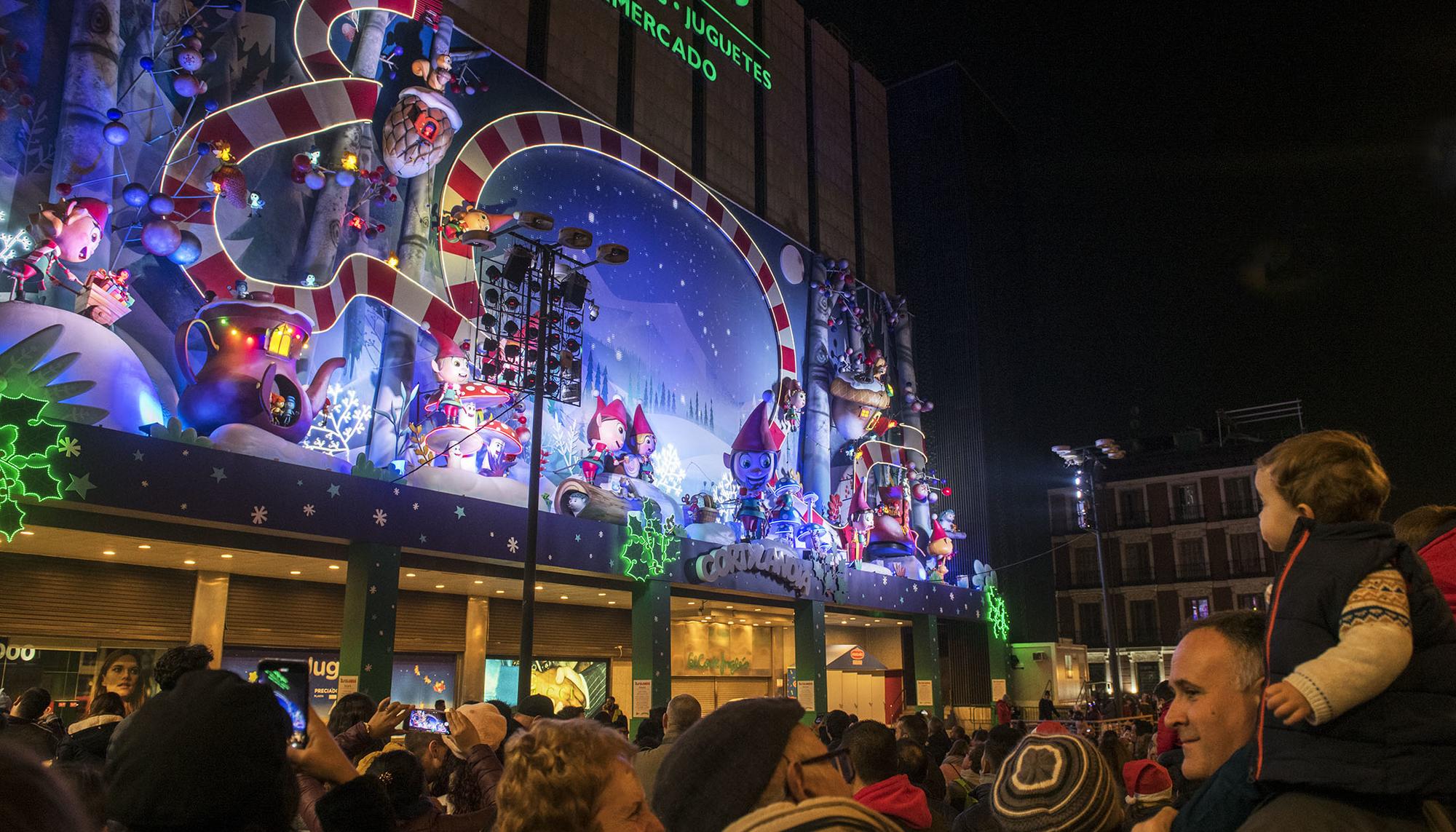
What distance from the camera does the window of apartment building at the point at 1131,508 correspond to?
42.5 metres

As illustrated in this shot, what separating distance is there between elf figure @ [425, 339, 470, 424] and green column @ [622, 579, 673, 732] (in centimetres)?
466

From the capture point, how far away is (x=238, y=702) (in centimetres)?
222

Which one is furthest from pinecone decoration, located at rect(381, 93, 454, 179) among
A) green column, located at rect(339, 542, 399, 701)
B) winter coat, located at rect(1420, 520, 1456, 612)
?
winter coat, located at rect(1420, 520, 1456, 612)

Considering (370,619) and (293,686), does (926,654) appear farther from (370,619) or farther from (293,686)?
(293,686)

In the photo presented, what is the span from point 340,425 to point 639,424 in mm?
6666

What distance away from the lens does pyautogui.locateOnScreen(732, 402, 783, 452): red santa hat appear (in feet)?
76.0

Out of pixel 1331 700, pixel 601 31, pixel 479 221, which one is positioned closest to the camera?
pixel 1331 700

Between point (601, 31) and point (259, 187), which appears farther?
point (601, 31)

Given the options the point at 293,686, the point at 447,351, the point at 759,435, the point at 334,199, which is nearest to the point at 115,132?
the point at 334,199

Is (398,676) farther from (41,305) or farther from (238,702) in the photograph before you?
(238,702)

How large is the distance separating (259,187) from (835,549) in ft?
50.4

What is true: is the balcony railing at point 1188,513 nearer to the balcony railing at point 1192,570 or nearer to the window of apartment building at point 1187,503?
the window of apartment building at point 1187,503

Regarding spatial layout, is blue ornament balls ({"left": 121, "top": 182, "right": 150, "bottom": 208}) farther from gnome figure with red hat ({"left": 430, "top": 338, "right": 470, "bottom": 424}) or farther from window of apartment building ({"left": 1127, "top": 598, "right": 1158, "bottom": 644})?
window of apartment building ({"left": 1127, "top": 598, "right": 1158, "bottom": 644})

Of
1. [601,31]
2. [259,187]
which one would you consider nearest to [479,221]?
[259,187]
